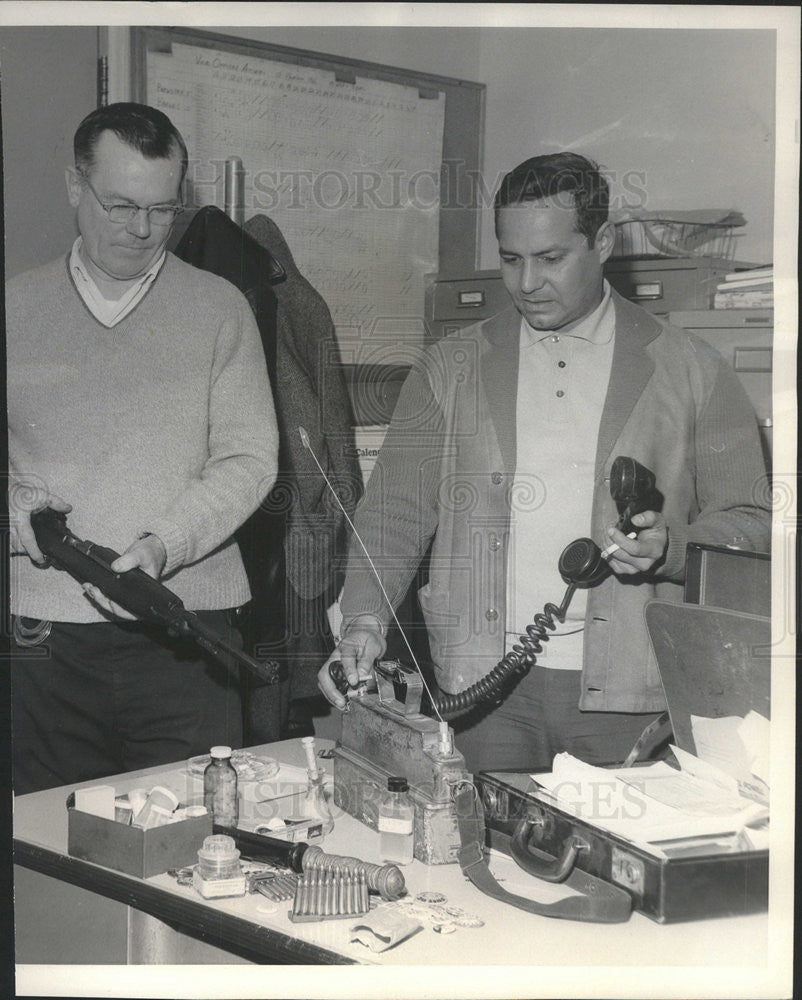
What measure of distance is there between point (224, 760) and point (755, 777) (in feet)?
3.69

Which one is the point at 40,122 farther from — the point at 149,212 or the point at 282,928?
→ the point at 282,928

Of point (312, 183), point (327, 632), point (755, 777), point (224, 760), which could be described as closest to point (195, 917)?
point (224, 760)

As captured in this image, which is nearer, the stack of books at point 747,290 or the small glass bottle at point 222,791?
the small glass bottle at point 222,791

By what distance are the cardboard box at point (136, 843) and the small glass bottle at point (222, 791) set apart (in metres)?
0.12

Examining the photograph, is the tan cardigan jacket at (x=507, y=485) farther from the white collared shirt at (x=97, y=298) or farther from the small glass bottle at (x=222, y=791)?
the white collared shirt at (x=97, y=298)

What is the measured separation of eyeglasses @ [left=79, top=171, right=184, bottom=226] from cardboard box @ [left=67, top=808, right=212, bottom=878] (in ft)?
4.23

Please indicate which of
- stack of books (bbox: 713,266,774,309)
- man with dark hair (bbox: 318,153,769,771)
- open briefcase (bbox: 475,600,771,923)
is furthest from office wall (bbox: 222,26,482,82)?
open briefcase (bbox: 475,600,771,923)

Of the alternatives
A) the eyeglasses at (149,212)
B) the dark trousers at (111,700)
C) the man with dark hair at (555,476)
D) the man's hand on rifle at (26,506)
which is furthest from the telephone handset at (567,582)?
the eyeglasses at (149,212)

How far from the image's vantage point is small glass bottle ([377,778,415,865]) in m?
1.93

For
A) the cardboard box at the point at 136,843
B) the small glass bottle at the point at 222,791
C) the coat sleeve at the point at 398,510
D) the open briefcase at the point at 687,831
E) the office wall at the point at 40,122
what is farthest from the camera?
the coat sleeve at the point at 398,510

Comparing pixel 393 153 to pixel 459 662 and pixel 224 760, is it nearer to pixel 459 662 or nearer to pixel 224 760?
pixel 459 662

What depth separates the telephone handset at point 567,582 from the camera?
2.31 meters

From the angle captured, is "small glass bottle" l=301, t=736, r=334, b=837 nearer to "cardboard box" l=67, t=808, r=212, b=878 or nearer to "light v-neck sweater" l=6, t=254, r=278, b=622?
"cardboard box" l=67, t=808, r=212, b=878

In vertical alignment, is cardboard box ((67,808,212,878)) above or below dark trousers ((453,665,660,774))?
below
